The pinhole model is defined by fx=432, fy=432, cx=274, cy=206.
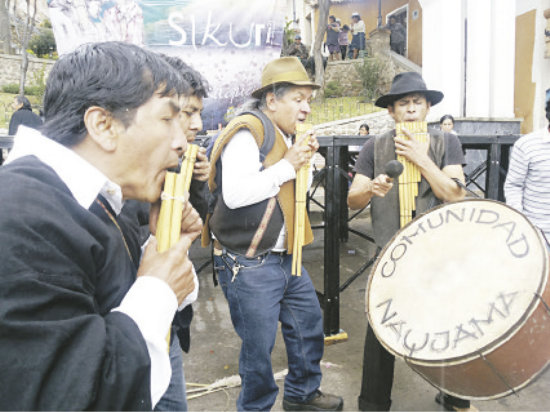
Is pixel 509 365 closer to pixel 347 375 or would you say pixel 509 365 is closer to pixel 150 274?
pixel 150 274

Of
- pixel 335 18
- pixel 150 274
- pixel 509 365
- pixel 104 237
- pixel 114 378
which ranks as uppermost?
pixel 335 18

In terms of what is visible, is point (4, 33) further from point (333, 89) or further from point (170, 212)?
point (170, 212)

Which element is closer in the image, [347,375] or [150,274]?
[150,274]

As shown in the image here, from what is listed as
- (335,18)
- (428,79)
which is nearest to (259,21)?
(428,79)

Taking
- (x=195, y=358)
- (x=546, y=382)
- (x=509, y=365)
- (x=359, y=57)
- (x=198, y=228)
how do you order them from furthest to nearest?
(x=359, y=57), (x=195, y=358), (x=546, y=382), (x=509, y=365), (x=198, y=228)

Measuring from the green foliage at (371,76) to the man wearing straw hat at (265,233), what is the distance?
611 inches

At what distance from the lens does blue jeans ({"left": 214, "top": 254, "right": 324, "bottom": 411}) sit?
2197mm

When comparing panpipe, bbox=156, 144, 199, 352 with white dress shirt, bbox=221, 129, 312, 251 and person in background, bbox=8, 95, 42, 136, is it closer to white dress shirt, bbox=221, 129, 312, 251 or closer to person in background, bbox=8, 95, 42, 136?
white dress shirt, bbox=221, 129, 312, 251

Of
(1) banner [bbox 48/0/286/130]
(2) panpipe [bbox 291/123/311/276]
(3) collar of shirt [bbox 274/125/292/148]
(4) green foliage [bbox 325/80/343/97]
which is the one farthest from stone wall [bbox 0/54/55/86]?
(2) panpipe [bbox 291/123/311/276]

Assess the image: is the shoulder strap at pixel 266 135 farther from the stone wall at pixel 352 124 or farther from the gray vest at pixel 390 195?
the stone wall at pixel 352 124

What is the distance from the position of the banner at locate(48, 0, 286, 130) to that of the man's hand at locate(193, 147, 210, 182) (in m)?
4.07

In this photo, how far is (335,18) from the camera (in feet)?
69.3

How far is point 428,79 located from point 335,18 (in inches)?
528

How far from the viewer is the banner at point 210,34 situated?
5387 mm
